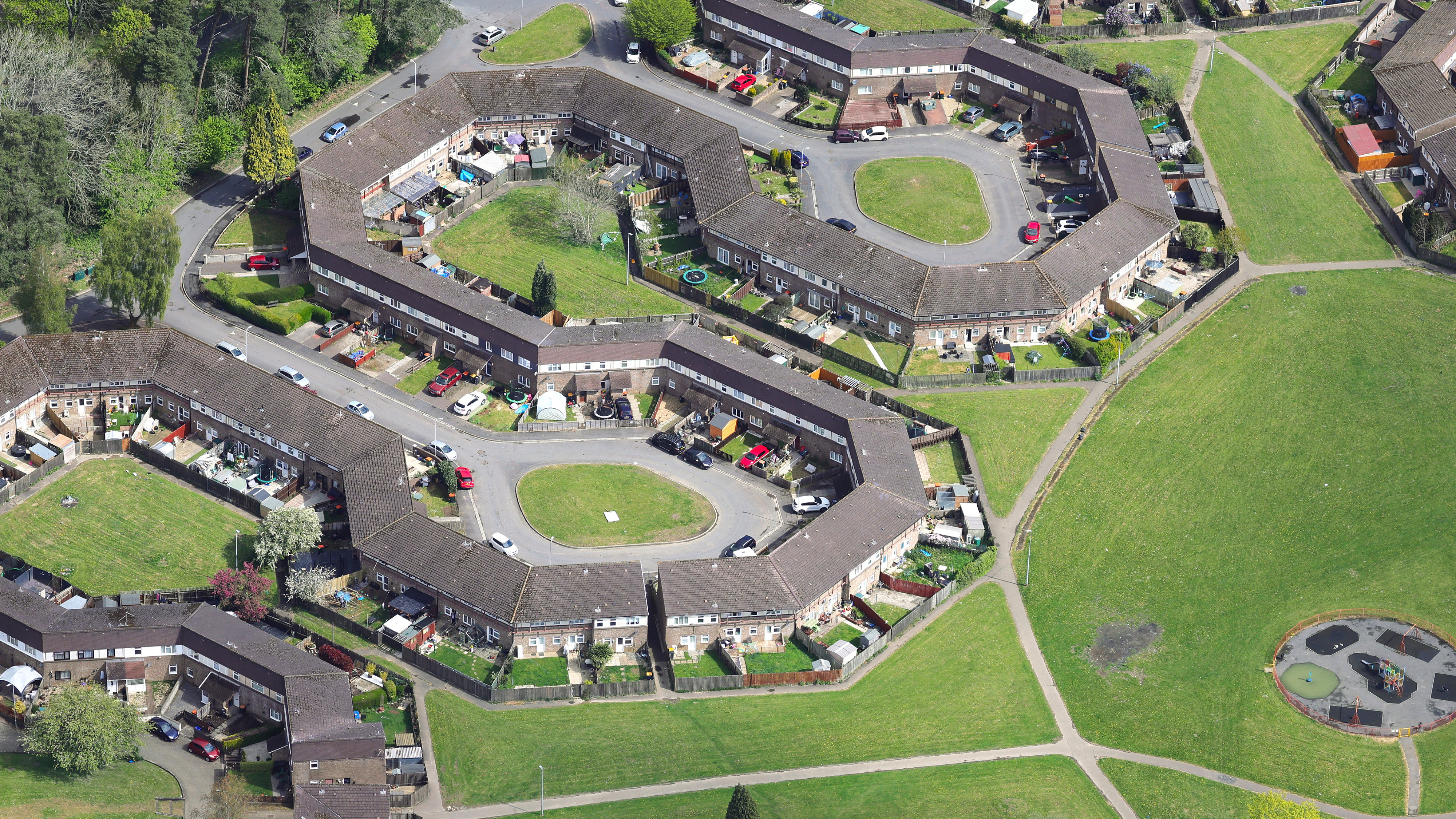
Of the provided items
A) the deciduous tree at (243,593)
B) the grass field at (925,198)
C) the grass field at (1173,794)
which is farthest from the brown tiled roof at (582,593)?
the grass field at (925,198)

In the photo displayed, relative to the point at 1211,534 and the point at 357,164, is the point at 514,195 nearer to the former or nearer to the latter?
the point at 357,164

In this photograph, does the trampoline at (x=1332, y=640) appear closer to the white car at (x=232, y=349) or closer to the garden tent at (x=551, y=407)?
the garden tent at (x=551, y=407)

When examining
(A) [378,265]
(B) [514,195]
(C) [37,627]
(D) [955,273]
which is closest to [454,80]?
(B) [514,195]

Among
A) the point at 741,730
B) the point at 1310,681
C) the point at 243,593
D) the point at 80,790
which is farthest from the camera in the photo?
the point at 243,593

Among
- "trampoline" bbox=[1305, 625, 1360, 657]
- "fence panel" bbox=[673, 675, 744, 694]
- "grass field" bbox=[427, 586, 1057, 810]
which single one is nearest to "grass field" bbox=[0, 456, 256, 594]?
"grass field" bbox=[427, 586, 1057, 810]

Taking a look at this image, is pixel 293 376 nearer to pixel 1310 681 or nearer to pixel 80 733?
pixel 80 733

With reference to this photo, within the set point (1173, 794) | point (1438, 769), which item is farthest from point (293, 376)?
point (1438, 769)
